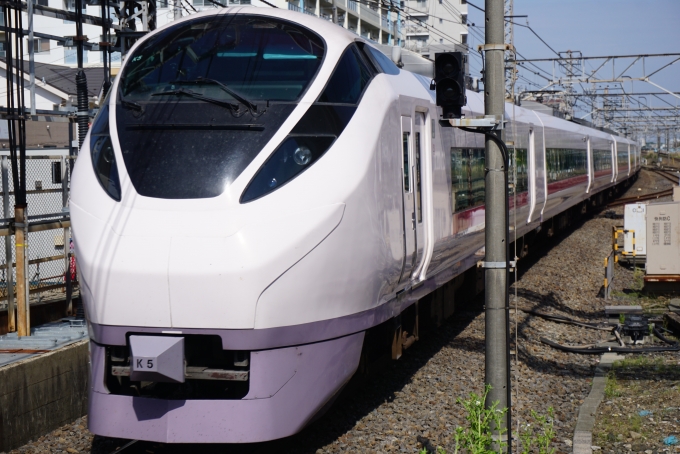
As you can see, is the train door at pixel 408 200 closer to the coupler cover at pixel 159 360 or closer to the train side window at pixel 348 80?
the train side window at pixel 348 80

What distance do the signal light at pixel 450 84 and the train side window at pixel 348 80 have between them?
731mm

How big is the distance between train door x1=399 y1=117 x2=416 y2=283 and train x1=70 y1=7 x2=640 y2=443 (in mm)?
26

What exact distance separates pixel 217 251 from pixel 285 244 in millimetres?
403

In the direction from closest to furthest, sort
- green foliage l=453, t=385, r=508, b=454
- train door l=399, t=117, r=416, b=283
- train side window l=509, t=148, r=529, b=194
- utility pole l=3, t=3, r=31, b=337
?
green foliage l=453, t=385, r=508, b=454
train door l=399, t=117, r=416, b=283
utility pole l=3, t=3, r=31, b=337
train side window l=509, t=148, r=529, b=194

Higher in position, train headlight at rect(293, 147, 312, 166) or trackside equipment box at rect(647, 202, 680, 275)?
train headlight at rect(293, 147, 312, 166)

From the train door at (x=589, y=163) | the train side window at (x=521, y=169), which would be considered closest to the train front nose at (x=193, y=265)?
the train side window at (x=521, y=169)

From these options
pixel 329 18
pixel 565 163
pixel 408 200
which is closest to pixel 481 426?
pixel 408 200

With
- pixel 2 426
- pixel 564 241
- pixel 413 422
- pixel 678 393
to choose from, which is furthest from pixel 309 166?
pixel 564 241

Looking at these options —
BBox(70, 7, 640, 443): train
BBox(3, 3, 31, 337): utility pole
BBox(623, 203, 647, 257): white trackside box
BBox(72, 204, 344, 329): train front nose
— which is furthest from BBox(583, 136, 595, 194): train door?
BBox(72, 204, 344, 329): train front nose

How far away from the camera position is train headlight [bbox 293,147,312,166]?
5539 mm

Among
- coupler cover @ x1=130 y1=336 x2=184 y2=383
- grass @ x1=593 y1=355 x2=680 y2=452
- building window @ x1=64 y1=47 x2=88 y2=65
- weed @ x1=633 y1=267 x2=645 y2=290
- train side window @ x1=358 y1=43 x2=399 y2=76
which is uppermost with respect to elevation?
building window @ x1=64 y1=47 x2=88 y2=65

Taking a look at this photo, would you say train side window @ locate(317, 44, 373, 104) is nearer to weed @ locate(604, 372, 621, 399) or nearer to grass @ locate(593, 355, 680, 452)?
grass @ locate(593, 355, 680, 452)

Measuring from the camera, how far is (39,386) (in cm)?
648

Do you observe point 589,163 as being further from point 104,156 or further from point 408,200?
point 104,156
